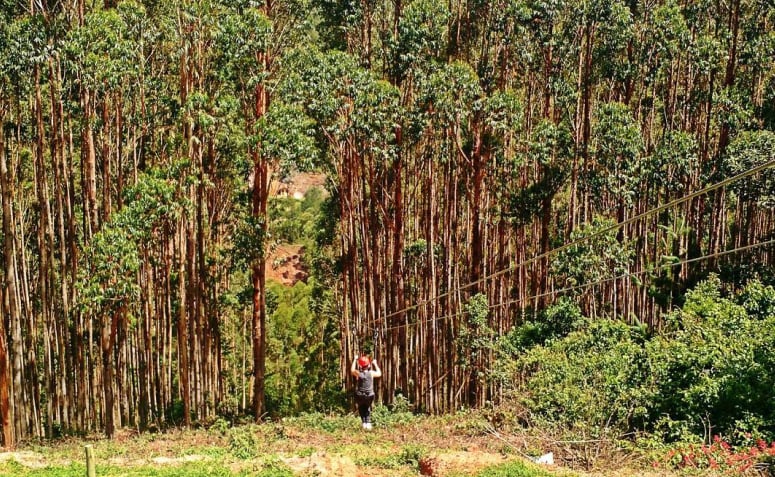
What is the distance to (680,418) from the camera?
11.1 metres

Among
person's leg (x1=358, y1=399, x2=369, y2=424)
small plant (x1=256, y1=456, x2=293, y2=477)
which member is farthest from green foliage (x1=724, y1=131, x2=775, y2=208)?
small plant (x1=256, y1=456, x2=293, y2=477)

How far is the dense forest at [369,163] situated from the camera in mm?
14398

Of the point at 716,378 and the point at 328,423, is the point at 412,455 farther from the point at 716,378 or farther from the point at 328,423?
the point at 716,378

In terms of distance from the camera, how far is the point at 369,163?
60.4 feet

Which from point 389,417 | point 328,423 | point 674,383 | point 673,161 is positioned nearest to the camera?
point 674,383

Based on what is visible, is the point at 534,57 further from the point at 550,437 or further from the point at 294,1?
the point at 550,437

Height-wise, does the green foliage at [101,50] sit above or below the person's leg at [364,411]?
above

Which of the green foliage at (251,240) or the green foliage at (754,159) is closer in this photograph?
the green foliage at (251,240)

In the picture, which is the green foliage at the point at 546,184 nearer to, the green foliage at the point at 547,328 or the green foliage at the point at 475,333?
the green foliage at the point at 475,333

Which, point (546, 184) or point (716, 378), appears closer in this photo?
point (716, 378)

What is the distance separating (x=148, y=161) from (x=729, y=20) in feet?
53.1

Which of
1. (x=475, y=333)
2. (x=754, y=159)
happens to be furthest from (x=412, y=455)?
(x=754, y=159)

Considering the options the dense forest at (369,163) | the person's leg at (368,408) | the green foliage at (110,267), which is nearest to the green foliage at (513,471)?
the person's leg at (368,408)

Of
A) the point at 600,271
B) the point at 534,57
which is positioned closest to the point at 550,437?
the point at 600,271
